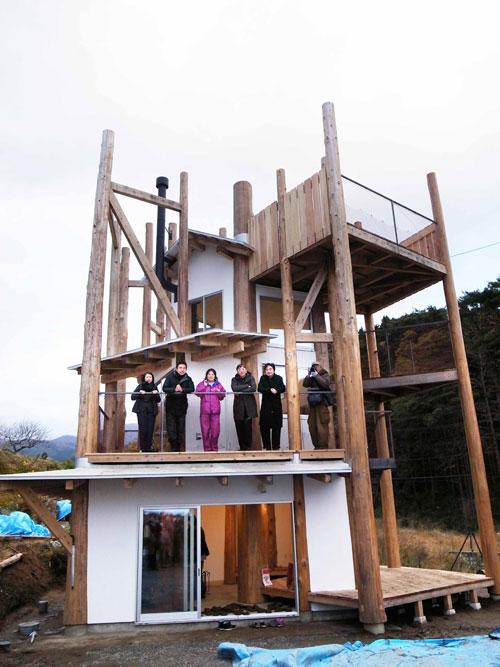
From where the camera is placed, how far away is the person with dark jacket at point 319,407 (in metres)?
10.6

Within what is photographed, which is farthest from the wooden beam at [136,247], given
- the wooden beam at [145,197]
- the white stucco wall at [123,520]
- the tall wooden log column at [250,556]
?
the tall wooden log column at [250,556]

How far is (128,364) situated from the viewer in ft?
39.4

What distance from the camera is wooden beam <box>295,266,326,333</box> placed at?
1101cm

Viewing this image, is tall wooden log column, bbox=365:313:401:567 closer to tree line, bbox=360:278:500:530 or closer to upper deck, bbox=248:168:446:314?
upper deck, bbox=248:168:446:314

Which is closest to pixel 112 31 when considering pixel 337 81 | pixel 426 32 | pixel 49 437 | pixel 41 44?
pixel 41 44

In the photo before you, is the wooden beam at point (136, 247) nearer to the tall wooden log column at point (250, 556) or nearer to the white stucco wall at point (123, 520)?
the white stucco wall at point (123, 520)

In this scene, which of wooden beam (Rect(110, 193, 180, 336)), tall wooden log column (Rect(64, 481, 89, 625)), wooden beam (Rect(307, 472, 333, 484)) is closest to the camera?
tall wooden log column (Rect(64, 481, 89, 625))

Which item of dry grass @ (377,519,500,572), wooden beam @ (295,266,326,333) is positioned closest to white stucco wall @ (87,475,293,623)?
wooden beam @ (295,266,326,333)

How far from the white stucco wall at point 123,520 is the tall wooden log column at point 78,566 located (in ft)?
0.29

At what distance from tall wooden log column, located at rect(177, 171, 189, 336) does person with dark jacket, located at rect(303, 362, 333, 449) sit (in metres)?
3.56

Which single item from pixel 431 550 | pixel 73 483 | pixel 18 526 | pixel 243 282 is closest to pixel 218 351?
pixel 243 282

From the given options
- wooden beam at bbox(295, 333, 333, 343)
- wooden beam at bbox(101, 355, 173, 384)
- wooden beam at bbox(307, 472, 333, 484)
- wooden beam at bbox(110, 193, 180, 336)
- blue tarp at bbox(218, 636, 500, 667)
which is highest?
wooden beam at bbox(110, 193, 180, 336)

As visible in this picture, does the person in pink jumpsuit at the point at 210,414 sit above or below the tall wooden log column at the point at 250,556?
above

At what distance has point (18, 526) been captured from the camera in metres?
15.6
